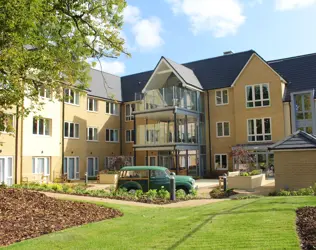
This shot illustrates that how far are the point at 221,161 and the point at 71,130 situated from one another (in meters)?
14.9

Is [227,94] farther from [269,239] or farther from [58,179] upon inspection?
[269,239]

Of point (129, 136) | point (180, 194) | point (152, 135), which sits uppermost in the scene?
point (129, 136)

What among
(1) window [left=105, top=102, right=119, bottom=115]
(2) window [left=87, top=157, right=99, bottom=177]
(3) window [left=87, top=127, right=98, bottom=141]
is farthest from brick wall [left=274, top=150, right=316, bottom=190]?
(1) window [left=105, top=102, right=119, bottom=115]

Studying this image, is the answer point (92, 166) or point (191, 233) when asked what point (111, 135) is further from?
point (191, 233)

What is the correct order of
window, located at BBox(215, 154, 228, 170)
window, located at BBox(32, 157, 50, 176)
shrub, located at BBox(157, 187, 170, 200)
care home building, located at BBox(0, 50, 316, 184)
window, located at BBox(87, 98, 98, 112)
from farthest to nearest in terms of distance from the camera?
window, located at BBox(87, 98, 98, 112) < window, located at BBox(215, 154, 228, 170) < care home building, located at BBox(0, 50, 316, 184) < window, located at BBox(32, 157, 50, 176) < shrub, located at BBox(157, 187, 170, 200)

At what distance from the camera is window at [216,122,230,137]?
35653 millimetres

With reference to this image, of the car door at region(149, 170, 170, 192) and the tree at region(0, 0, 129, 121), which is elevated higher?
the tree at region(0, 0, 129, 121)

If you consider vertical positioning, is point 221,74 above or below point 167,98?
above

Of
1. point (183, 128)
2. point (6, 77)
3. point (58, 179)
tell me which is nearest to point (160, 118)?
point (183, 128)

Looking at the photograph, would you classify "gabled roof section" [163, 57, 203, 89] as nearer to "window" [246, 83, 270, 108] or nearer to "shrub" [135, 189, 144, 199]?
"window" [246, 83, 270, 108]

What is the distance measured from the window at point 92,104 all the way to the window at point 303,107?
65.4 feet

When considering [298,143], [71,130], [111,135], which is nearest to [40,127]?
[71,130]

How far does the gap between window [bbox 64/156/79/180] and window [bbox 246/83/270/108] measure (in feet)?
56.9

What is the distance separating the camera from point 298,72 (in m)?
34.0
